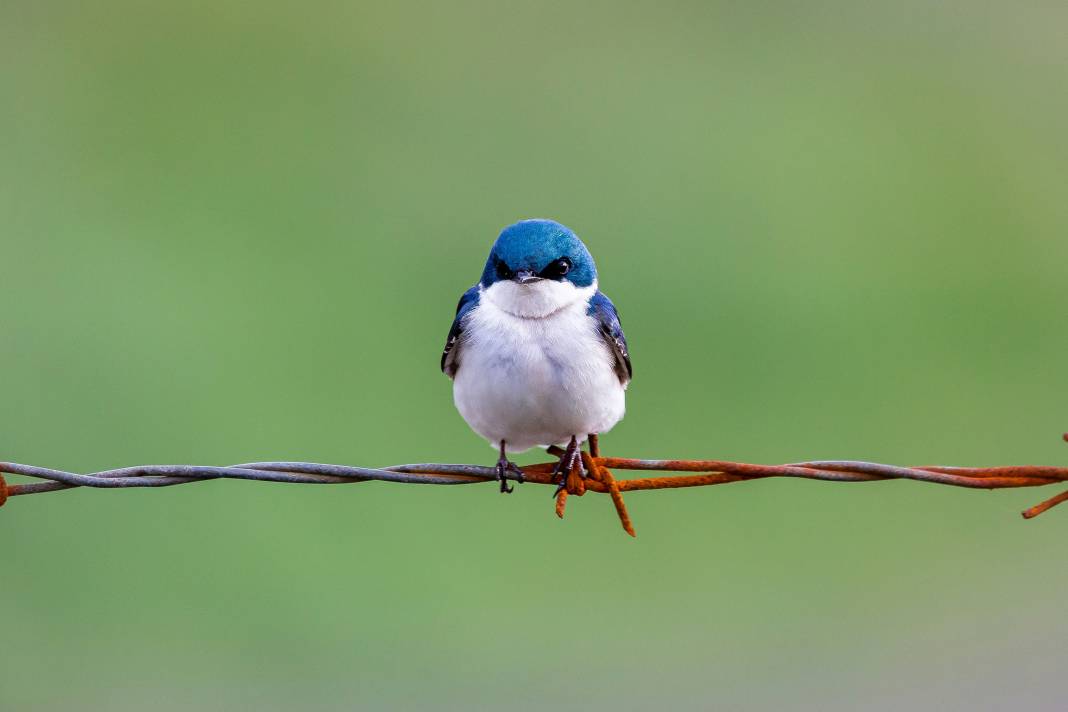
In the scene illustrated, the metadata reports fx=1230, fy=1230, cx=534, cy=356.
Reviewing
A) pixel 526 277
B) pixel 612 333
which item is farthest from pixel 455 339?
pixel 612 333

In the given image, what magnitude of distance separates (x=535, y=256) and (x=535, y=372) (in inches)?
15.3

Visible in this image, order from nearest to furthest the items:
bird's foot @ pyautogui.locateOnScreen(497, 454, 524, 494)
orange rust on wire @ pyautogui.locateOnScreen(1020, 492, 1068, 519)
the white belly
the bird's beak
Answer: orange rust on wire @ pyautogui.locateOnScreen(1020, 492, 1068, 519), bird's foot @ pyautogui.locateOnScreen(497, 454, 524, 494), the white belly, the bird's beak

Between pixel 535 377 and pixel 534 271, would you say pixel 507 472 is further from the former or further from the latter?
pixel 534 271

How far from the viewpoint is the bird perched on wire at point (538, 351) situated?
3527 mm

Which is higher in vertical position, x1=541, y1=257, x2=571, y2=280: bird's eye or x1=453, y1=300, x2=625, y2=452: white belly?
x1=541, y1=257, x2=571, y2=280: bird's eye

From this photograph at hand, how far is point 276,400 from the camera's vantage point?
6934 millimetres

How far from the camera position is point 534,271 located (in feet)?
12.1

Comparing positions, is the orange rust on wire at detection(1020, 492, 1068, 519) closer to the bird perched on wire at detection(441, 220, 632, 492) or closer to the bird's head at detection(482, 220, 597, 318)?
the bird perched on wire at detection(441, 220, 632, 492)

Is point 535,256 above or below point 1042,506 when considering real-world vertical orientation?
above

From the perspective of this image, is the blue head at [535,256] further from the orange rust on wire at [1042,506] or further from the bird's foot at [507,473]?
the orange rust on wire at [1042,506]

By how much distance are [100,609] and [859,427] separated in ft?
13.6

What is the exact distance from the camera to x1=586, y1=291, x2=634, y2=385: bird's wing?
3.72 meters

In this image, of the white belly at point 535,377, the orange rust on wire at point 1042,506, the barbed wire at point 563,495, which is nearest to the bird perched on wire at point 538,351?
the white belly at point 535,377

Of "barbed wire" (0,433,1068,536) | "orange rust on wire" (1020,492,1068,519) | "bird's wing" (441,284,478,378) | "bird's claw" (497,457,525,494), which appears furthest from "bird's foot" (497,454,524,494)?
"orange rust on wire" (1020,492,1068,519)
